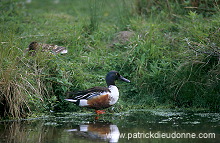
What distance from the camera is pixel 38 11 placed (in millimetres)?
12953

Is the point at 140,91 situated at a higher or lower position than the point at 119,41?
lower

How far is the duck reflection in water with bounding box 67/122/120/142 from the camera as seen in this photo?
5719mm

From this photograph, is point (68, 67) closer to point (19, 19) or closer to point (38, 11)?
point (19, 19)

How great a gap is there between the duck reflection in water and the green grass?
113 cm

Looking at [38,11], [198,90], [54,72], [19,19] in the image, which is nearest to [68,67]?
[54,72]

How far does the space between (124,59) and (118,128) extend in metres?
2.84

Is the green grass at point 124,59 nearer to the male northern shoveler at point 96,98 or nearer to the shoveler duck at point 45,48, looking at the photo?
the shoveler duck at point 45,48

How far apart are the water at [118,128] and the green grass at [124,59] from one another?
0.49 metres

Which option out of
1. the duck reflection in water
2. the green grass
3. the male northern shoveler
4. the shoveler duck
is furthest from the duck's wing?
the shoveler duck

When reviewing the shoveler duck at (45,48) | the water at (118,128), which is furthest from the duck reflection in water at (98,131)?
the shoveler duck at (45,48)

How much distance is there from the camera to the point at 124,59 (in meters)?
8.82

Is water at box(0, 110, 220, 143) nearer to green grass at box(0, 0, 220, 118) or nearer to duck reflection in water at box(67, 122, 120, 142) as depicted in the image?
duck reflection in water at box(67, 122, 120, 142)

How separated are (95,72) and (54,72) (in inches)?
47.8

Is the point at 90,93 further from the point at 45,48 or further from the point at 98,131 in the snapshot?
the point at 45,48
